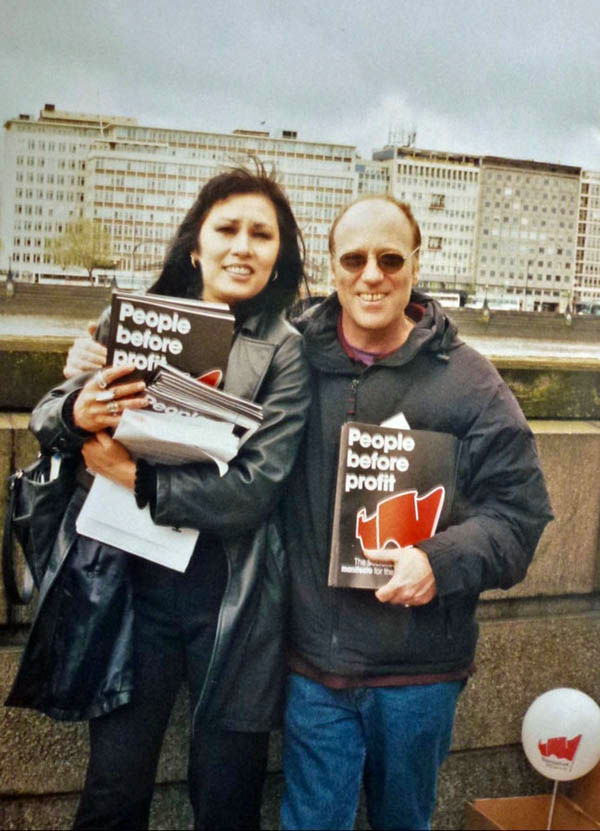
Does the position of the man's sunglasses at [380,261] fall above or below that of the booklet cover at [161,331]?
above

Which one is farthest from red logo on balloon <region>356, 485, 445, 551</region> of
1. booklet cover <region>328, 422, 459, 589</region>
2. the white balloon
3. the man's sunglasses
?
the white balloon

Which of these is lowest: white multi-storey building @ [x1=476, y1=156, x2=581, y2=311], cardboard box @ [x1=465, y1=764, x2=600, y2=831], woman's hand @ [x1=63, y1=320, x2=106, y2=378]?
cardboard box @ [x1=465, y1=764, x2=600, y2=831]

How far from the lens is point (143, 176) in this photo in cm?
293

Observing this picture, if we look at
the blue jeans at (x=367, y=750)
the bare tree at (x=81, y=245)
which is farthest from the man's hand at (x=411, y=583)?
the bare tree at (x=81, y=245)

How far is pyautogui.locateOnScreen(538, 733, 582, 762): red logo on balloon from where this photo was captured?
10.3ft

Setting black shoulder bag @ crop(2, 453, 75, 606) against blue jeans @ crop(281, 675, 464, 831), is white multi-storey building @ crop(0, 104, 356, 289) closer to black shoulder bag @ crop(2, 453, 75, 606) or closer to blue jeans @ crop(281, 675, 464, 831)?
black shoulder bag @ crop(2, 453, 75, 606)

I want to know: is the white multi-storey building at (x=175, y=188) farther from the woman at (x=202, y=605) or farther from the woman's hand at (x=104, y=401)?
the woman's hand at (x=104, y=401)

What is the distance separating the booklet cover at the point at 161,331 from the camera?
7.79ft

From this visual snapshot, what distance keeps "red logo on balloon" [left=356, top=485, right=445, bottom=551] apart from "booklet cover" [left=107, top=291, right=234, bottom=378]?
1.90ft

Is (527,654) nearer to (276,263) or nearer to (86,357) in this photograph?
Result: (276,263)

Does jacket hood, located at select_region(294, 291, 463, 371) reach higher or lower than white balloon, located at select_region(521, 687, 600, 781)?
higher

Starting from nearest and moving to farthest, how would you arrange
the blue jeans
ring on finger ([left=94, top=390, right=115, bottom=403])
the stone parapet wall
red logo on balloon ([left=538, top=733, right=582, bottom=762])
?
ring on finger ([left=94, top=390, right=115, bottom=403]) < the blue jeans < red logo on balloon ([left=538, top=733, right=582, bottom=762]) < the stone parapet wall

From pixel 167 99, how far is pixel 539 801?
253cm

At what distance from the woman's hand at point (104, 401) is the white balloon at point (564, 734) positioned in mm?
1724
